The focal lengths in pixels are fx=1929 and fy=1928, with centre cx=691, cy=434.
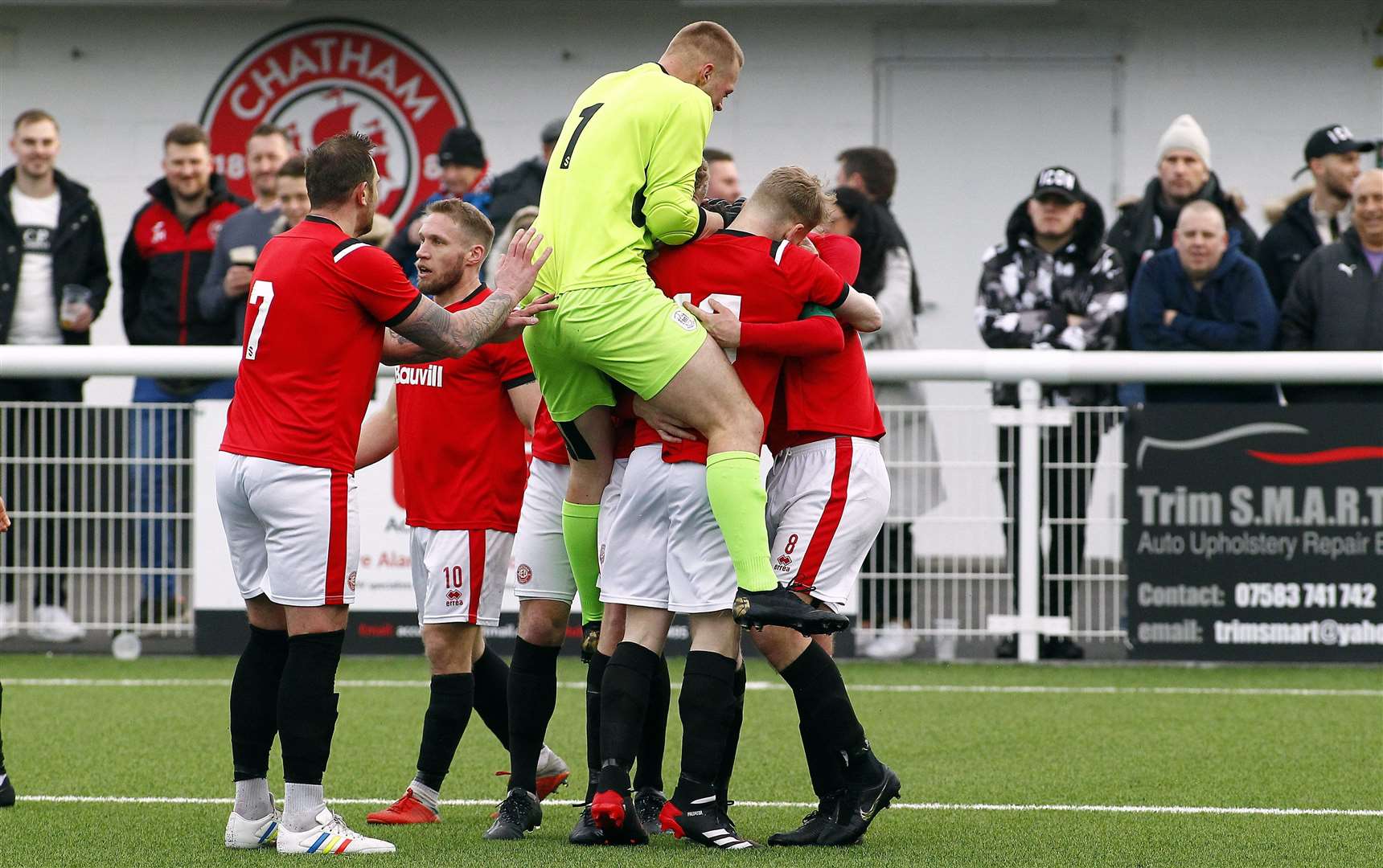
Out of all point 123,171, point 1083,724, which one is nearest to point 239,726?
point 1083,724

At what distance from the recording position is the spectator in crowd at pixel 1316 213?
10.6 m

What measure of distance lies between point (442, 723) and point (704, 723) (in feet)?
3.41

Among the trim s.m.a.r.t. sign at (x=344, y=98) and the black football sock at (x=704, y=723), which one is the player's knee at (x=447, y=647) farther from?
the trim s.m.a.r.t. sign at (x=344, y=98)

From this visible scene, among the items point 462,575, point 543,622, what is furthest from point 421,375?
point 543,622

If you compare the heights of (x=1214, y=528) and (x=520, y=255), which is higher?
(x=520, y=255)

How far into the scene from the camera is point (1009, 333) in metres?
10.0

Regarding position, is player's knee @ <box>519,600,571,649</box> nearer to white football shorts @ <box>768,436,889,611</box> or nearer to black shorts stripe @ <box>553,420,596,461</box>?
black shorts stripe @ <box>553,420,596,461</box>

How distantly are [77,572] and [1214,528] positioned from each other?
5.86 m

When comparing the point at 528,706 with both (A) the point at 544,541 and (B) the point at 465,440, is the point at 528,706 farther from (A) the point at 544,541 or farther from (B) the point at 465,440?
(B) the point at 465,440

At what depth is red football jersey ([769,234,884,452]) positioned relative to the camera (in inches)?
221

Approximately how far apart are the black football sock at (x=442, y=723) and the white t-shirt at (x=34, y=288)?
568 centimetres

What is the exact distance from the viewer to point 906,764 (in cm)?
698

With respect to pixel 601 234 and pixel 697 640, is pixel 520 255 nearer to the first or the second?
pixel 601 234

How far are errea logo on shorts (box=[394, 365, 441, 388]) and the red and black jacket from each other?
15.9ft
